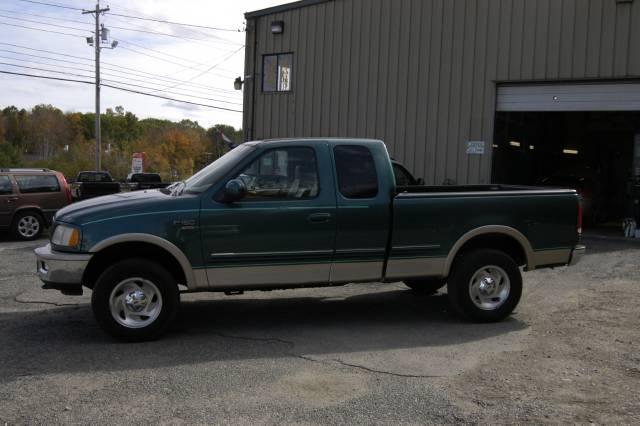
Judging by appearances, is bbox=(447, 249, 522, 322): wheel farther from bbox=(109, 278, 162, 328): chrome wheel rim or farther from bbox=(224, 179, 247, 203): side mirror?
bbox=(109, 278, 162, 328): chrome wheel rim

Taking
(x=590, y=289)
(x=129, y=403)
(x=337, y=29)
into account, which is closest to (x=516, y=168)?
(x=337, y=29)

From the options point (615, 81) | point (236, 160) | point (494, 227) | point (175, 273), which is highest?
point (615, 81)

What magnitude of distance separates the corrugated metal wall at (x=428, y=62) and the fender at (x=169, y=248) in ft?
37.4

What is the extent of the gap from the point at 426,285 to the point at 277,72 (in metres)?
12.7

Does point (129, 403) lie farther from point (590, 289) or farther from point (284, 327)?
point (590, 289)

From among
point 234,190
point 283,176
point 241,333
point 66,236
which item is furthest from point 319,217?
point 66,236

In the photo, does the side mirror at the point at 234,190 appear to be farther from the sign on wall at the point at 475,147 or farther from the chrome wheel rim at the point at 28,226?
the sign on wall at the point at 475,147

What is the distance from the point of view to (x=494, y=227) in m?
6.88

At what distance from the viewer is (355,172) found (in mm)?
6641

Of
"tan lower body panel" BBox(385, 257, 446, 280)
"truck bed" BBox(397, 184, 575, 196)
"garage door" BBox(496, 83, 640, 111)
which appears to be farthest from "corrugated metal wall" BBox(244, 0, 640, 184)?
"tan lower body panel" BBox(385, 257, 446, 280)

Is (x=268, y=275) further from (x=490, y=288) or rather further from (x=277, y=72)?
(x=277, y=72)

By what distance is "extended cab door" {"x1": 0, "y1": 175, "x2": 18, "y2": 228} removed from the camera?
562 inches

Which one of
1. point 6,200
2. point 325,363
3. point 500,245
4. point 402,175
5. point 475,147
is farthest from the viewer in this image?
point 475,147

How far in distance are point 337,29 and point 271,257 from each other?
1321cm
